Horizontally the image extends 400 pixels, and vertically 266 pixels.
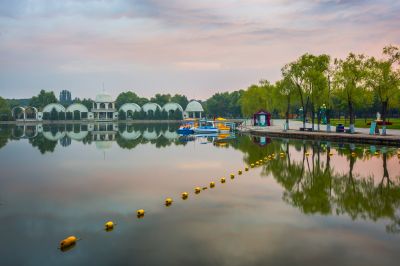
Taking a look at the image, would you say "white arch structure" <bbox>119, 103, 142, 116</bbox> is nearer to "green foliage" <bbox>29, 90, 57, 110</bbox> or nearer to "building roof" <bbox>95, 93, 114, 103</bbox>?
"building roof" <bbox>95, 93, 114, 103</bbox>

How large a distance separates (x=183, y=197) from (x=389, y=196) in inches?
359

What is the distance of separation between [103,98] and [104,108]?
3.78 m

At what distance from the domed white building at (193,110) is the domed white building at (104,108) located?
2763 cm

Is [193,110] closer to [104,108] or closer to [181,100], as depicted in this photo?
[181,100]

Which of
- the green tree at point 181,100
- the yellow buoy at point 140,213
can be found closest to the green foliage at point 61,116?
the green tree at point 181,100

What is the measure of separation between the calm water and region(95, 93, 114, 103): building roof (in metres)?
124

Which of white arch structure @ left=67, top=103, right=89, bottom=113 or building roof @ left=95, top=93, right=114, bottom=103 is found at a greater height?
building roof @ left=95, top=93, right=114, bottom=103

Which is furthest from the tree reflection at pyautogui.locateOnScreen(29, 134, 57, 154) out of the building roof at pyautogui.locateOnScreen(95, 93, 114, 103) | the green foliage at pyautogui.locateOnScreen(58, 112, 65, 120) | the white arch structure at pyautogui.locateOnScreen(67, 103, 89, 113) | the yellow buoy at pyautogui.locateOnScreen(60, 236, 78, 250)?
the building roof at pyautogui.locateOnScreen(95, 93, 114, 103)

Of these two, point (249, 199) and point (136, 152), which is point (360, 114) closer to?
point (136, 152)

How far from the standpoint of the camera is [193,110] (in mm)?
153375

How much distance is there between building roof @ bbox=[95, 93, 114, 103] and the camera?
488ft

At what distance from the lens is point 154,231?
13.1m

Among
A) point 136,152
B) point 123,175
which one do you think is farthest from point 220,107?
point 123,175

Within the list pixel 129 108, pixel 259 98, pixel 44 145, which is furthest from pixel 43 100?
pixel 44 145
